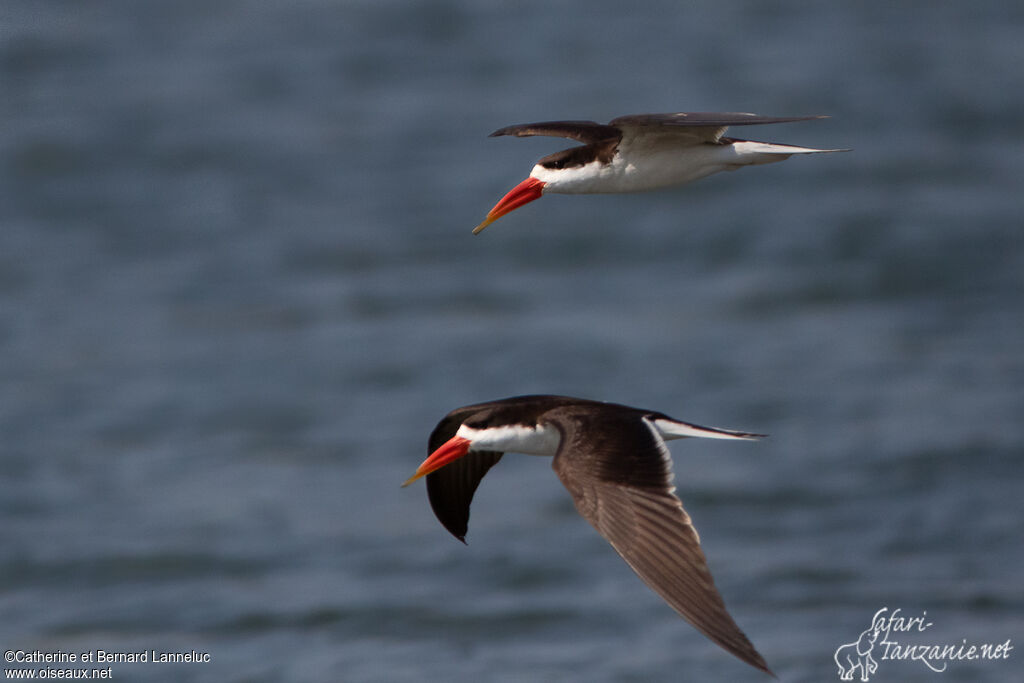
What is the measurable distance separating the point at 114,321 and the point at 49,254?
7.50 feet

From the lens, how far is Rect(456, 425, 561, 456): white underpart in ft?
24.1

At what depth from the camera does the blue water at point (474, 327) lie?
13195 mm

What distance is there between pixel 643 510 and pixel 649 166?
6.05 ft

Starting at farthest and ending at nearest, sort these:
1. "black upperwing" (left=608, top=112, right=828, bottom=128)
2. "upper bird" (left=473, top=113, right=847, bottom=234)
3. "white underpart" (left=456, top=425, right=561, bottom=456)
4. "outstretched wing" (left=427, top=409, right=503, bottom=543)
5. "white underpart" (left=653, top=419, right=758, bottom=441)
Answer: "outstretched wing" (left=427, top=409, right=503, bottom=543)
"upper bird" (left=473, top=113, right=847, bottom=234)
"white underpart" (left=456, top=425, right=561, bottom=456)
"white underpart" (left=653, top=419, right=758, bottom=441)
"black upperwing" (left=608, top=112, right=828, bottom=128)

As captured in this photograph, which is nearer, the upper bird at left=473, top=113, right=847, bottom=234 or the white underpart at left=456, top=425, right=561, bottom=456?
the white underpart at left=456, top=425, right=561, bottom=456

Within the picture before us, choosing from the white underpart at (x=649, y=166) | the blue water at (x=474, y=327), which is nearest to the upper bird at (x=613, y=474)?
the white underpart at (x=649, y=166)

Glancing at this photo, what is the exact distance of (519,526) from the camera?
14438mm

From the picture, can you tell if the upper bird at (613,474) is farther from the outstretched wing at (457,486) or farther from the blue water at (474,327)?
the blue water at (474,327)

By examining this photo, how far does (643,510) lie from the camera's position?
21.3 feet

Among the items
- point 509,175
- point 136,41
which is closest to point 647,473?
point 509,175

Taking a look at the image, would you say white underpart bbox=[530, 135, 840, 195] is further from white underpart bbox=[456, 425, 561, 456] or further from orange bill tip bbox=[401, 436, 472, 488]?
orange bill tip bbox=[401, 436, 472, 488]

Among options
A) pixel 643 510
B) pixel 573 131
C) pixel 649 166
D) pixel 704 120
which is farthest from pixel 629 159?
pixel 643 510

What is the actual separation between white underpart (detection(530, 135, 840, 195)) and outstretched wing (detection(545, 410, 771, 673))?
1163 millimetres

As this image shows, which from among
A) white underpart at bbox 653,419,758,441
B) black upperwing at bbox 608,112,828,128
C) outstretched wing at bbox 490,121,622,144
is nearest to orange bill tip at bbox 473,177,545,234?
outstretched wing at bbox 490,121,622,144
